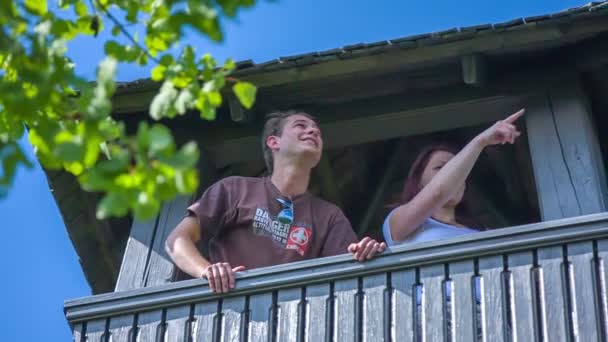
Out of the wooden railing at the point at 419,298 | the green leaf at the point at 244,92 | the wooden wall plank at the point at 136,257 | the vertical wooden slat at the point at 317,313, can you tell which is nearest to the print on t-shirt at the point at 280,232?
the wooden railing at the point at 419,298

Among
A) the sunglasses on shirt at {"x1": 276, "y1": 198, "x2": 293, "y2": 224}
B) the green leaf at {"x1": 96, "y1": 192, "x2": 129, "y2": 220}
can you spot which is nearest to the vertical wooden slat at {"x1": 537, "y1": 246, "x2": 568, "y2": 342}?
the sunglasses on shirt at {"x1": 276, "y1": 198, "x2": 293, "y2": 224}

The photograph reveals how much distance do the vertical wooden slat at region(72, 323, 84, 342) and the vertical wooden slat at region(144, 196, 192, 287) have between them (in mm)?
694

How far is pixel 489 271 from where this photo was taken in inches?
300

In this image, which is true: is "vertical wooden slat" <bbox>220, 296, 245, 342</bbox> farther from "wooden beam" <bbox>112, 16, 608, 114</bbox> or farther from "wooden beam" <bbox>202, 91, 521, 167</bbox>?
"wooden beam" <bbox>202, 91, 521, 167</bbox>

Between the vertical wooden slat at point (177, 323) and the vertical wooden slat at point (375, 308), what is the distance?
2.98ft

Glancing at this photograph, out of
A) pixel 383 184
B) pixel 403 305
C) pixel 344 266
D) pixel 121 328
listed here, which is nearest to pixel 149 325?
pixel 121 328

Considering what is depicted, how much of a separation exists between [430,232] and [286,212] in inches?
29.8

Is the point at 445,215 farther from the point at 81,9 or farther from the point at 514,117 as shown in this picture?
the point at 81,9

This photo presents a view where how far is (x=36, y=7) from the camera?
5.39 m

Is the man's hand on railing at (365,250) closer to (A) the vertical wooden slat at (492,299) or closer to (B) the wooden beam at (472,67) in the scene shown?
(A) the vertical wooden slat at (492,299)

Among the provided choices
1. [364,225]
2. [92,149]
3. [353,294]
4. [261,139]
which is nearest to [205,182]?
[261,139]

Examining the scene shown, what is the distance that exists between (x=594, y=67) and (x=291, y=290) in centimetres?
235

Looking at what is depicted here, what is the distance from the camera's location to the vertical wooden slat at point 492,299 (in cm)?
736

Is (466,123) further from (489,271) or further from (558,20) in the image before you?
(489,271)
